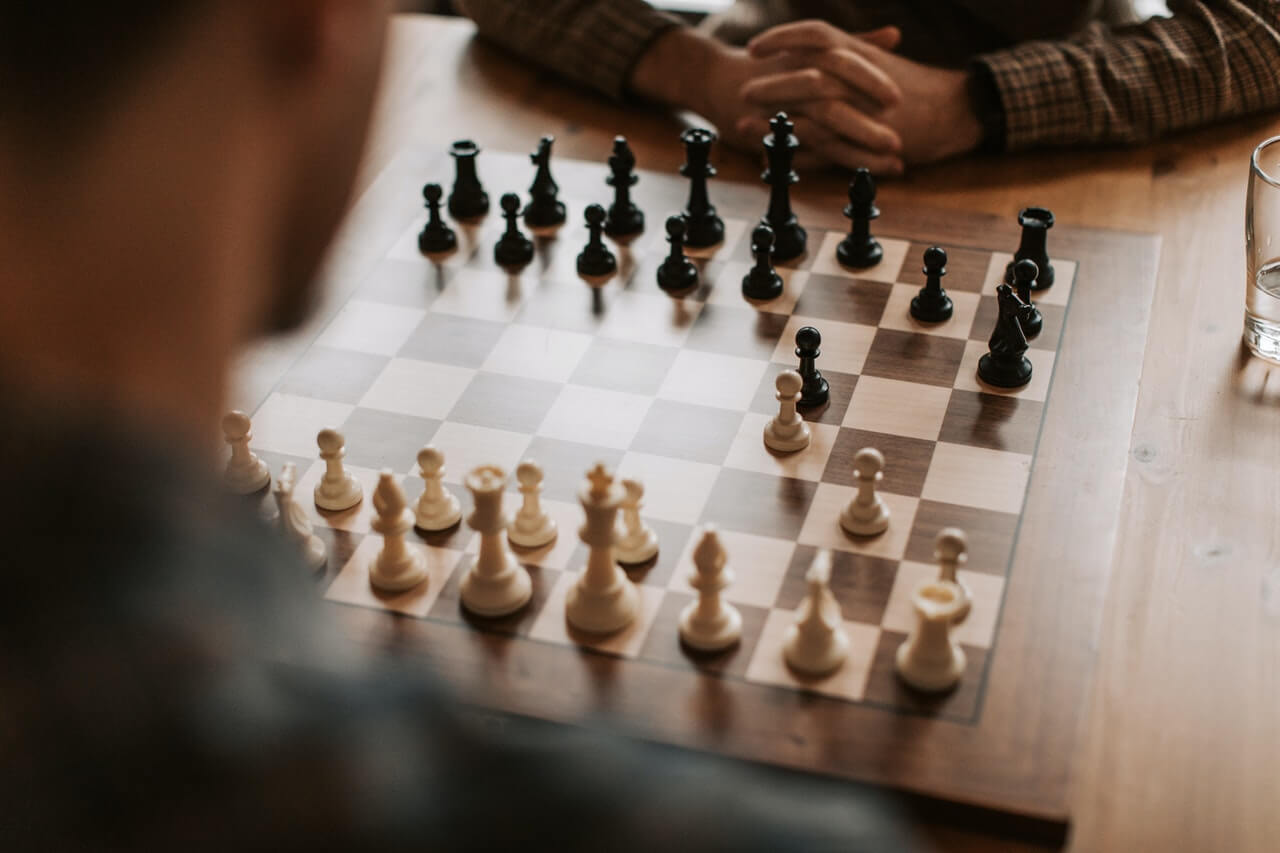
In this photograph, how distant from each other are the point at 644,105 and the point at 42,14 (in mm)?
2267

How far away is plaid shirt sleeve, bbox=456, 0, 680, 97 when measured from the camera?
2719 millimetres

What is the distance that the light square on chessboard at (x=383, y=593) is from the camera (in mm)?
1602

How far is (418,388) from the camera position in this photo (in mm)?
1969

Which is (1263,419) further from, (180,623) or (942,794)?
(180,623)

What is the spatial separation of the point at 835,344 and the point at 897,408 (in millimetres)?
186

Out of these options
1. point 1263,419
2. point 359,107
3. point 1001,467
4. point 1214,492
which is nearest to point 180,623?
point 359,107

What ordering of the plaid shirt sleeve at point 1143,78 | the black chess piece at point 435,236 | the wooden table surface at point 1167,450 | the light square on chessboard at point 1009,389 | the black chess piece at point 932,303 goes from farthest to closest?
the plaid shirt sleeve at point 1143,78, the black chess piece at point 435,236, the black chess piece at point 932,303, the light square on chessboard at point 1009,389, the wooden table surface at point 1167,450

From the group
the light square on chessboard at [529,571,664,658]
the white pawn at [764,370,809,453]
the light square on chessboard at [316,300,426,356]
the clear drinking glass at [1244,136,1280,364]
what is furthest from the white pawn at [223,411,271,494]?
the clear drinking glass at [1244,136,1280,364]

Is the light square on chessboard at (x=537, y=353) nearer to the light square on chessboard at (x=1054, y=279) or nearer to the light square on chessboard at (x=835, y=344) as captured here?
the light square on chessboard at (x=835, y=344)

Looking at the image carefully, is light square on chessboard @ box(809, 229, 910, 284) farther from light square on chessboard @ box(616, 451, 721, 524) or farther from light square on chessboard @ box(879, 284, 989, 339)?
light square on chessboard @ box(616, 451, 721, 524)

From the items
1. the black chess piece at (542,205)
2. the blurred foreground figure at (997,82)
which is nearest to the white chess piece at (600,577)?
the black chess piece at (542,205)

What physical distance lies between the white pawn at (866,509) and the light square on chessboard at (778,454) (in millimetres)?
110

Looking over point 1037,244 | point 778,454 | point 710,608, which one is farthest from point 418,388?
point 1037,244

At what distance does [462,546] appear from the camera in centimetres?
170
